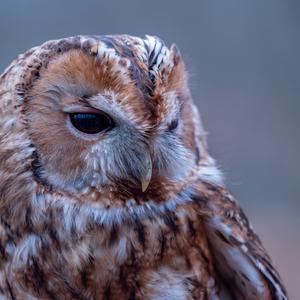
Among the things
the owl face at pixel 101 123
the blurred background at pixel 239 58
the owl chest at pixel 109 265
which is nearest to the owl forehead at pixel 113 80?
the owl face at pixel 101 123

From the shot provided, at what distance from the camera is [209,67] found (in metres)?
5.45

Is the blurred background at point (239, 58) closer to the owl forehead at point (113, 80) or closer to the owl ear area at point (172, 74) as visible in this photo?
the owl ear area at point (172, 74)

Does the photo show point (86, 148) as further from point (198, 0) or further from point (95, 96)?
point (198, 0)

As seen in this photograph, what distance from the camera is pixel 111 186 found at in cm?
143

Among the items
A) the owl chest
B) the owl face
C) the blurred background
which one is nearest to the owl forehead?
the owl face

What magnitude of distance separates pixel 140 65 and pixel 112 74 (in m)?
0.07

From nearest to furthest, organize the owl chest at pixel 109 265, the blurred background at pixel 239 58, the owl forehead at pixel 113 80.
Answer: the owl forehead at pixel 113 80 → the owl chest at pixel 109 265 → the blurred background at pixel 239 58

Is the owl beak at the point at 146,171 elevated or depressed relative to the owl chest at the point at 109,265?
elevated

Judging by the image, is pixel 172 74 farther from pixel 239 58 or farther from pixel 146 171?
pixel 239 58

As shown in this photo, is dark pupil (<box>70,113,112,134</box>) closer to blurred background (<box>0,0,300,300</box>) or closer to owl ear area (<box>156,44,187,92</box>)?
owl ear area (<box>156,44,187,92</box>)

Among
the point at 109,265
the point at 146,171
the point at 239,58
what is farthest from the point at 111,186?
the point at 239,58

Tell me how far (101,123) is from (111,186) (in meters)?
0.15

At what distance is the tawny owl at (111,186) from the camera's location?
1.37m

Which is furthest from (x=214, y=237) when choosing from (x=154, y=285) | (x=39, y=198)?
(x=39, y=198)
